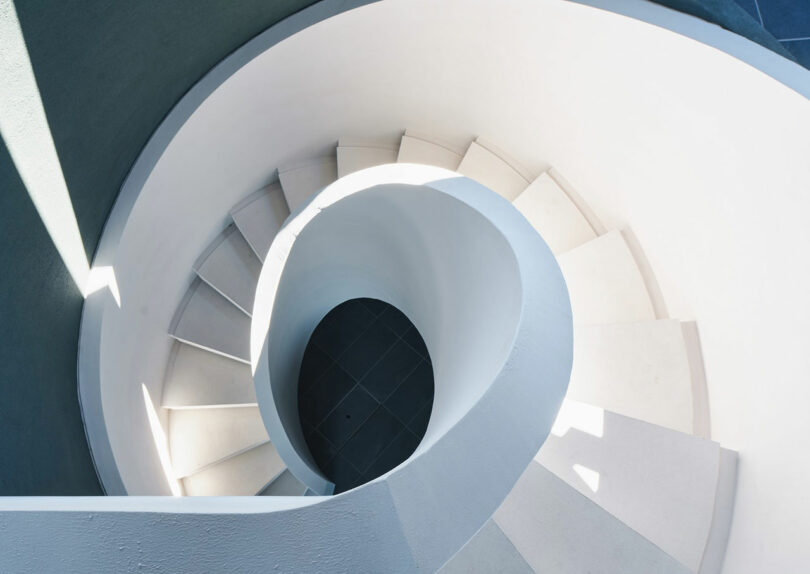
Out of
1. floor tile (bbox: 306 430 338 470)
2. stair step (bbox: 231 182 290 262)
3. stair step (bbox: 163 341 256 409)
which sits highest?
stair step (bbox: 231 182 290 262)

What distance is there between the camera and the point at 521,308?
98.8 inches

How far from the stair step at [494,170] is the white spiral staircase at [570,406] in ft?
0.04

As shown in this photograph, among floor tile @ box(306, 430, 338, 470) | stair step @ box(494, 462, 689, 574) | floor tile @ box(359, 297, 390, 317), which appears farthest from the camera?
floor tile @ box(359, 297, 390, 317)

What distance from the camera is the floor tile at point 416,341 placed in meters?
5.79

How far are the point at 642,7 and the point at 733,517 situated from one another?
2.91 meters

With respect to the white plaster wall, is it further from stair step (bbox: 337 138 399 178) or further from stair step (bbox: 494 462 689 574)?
stair step (bbox: 494 462 689 574)

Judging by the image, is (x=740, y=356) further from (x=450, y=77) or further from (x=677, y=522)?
(x=450, y=77)

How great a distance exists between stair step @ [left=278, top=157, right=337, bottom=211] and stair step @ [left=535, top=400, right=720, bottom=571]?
135 inches

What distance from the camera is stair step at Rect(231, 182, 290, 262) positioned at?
5516 millimetres

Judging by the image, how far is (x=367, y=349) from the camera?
586 centimetres

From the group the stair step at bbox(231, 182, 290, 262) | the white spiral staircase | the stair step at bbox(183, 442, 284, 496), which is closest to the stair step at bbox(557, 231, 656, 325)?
the white spiral staircase

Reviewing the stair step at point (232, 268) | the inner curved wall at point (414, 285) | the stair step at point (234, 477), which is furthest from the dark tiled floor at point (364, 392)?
the stair step at point (232, 268)

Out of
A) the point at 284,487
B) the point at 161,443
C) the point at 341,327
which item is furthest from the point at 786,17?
the point at 161,443

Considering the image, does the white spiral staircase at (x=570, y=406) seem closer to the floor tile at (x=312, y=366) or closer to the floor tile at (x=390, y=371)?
the floor tile at (x=312, y=366)
